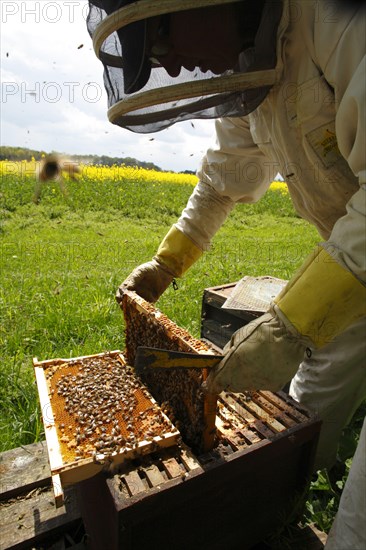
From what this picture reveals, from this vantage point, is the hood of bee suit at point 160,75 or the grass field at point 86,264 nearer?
the hood of bee suit at point 160,75

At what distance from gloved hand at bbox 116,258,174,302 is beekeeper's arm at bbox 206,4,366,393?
1.13 metres


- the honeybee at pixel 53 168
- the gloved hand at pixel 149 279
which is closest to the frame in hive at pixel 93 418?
the gloved hand at pixel 149 279

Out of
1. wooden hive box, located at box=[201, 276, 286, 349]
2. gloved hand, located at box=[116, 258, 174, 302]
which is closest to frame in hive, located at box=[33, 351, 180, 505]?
gloved hand, located at box=[116, 258, 174, 302]

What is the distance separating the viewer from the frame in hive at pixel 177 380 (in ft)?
4.98

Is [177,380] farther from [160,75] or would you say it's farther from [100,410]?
[160,75]

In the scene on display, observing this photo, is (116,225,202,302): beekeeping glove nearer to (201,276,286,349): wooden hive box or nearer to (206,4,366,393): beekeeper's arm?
(201,276,286,349): wooden hive box

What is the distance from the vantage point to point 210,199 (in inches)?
101

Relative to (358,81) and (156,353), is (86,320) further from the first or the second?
(358,81)

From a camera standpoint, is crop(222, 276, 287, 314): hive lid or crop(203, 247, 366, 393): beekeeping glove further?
crop(222, 276, 287, 314): hive lid

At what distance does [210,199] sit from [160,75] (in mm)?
968

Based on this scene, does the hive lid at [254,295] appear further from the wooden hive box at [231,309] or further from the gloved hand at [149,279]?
the gloved hand at [149,279]

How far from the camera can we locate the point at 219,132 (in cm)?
253

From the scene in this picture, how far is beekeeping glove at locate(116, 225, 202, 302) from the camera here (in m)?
2.54

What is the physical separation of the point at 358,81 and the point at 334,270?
0.60 meters
